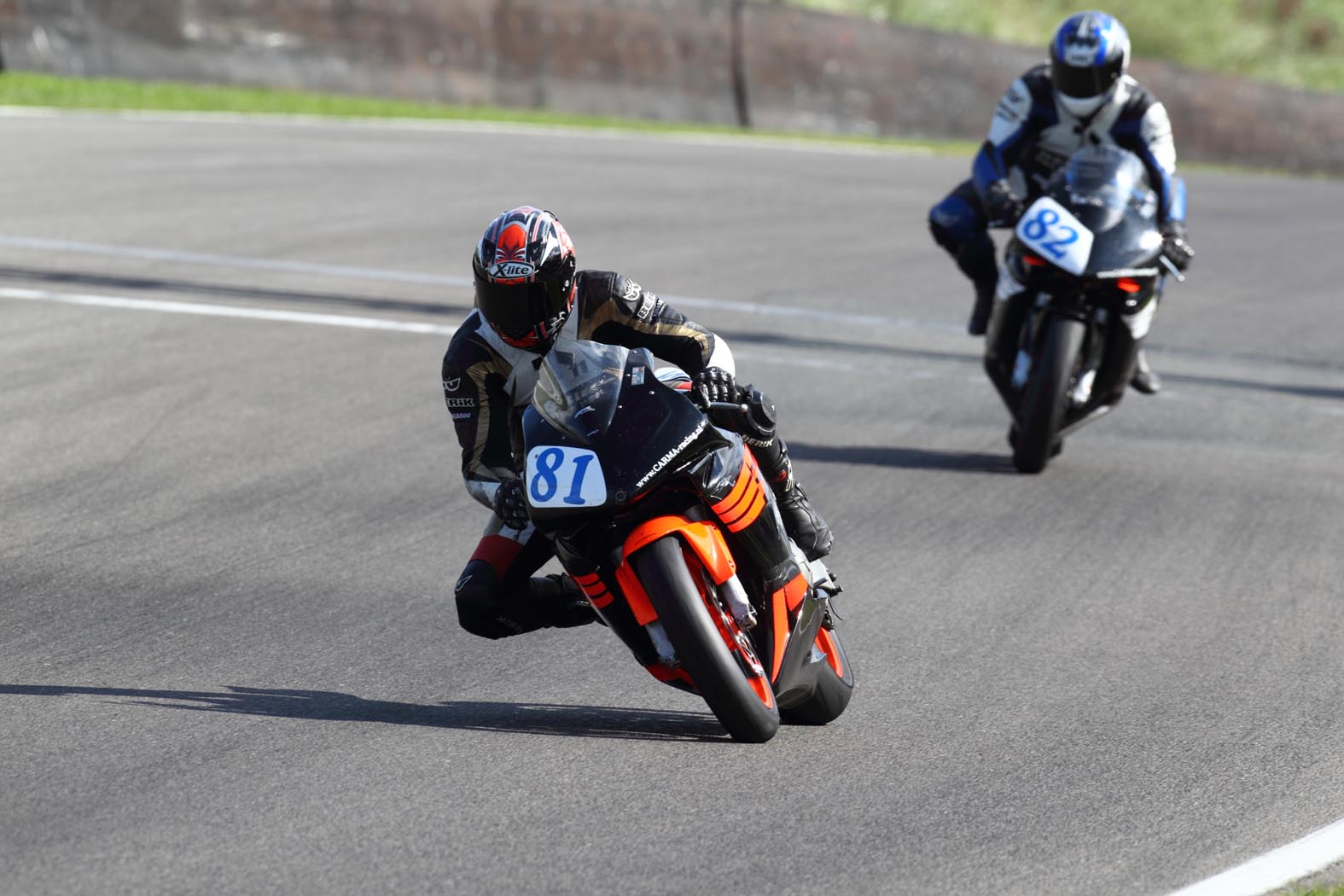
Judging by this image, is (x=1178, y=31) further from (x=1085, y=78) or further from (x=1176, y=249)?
(x=1176, y=249)

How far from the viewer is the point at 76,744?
544 centimetres

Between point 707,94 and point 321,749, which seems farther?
point 707,94

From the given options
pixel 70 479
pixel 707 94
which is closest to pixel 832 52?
pixel 707 94

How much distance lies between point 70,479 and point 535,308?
402 centimetres

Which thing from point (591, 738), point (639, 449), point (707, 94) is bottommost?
point (707, 94)

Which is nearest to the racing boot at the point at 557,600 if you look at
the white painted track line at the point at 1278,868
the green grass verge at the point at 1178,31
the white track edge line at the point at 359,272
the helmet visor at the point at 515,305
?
the helmet visor at the point at 515,305

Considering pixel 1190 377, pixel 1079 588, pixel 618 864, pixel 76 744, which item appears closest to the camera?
pixel 618 864

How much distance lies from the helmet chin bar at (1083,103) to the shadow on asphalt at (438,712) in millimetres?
5198

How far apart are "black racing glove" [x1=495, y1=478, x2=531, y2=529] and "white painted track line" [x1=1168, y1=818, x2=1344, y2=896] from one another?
200 cm

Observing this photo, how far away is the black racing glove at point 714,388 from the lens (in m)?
5.33

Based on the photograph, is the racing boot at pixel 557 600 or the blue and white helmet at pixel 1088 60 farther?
the blue and white helmet at pixel 1088 60

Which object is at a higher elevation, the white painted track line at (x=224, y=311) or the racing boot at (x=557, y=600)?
the racing boot at (x=557, y=600)

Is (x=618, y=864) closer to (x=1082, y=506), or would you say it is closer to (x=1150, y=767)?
(x=1150, y=767)

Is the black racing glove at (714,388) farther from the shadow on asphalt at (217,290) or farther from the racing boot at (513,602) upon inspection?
the shadow on asphalt at (217,290)
